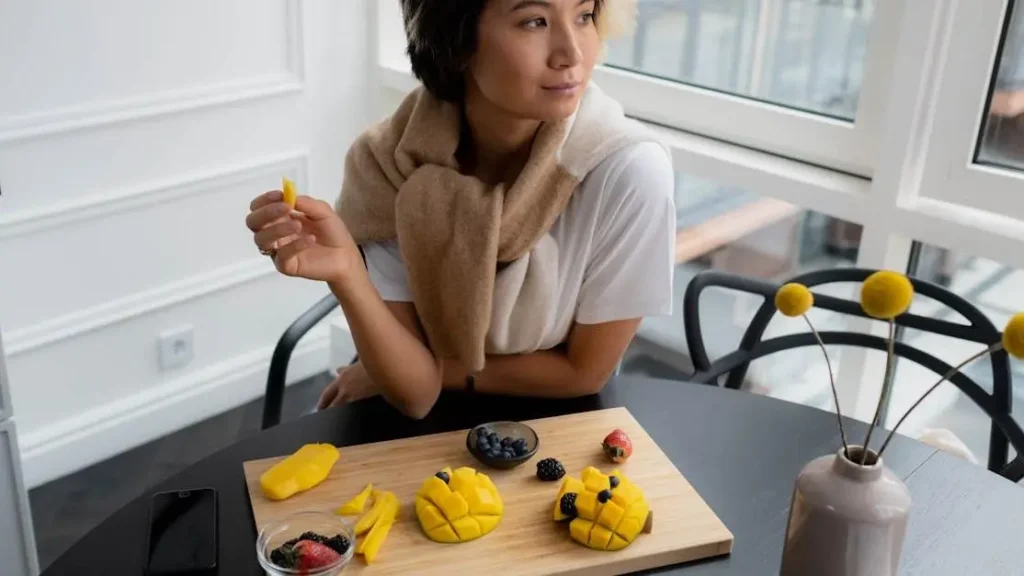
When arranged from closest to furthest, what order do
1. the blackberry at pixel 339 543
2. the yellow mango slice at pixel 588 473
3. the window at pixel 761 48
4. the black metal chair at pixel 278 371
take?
the blackberry at pixel 339 543, the yellow mango slice at pixel 588 473, the black metal chair at pixel 278 371, the window at pixel 761 48

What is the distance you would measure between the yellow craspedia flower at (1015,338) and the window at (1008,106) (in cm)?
114

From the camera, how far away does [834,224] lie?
208 centimetres

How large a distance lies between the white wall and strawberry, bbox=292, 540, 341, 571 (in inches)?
52.9

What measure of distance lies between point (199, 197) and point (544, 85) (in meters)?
1.31

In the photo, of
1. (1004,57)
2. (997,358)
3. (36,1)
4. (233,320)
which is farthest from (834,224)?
(36,1)

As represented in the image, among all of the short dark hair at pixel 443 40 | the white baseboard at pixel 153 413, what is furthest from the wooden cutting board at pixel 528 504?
the white baseboard at pixel 153 413

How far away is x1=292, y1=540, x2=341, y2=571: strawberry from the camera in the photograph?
3.12ft

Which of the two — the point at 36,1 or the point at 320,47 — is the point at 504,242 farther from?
the point at 320,47

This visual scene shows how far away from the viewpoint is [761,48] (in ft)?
6.91

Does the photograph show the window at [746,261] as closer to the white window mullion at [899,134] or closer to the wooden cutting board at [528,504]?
the white window mullion at [899,134]

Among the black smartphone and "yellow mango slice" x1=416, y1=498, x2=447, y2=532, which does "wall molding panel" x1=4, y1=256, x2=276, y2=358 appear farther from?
"yellow mango slice" x1=416, y1=498, x2=447, y2=532

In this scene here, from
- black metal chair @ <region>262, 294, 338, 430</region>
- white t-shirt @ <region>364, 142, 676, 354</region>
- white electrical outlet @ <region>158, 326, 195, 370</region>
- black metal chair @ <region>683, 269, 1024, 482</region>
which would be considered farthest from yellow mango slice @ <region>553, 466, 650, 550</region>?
white electrical outlet @ <region>158, 326, 195, 370</region>

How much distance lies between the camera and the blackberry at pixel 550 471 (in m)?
1.14

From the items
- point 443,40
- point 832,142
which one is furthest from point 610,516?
point 832,142
